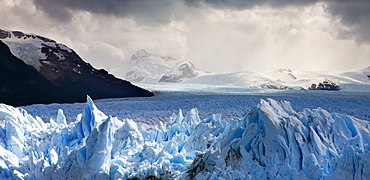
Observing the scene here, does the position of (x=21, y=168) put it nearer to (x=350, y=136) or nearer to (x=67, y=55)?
(x=350, y=136)

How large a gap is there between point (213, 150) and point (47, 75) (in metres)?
33.2

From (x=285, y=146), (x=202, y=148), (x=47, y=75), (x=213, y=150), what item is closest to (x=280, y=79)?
(x=47, y=75)

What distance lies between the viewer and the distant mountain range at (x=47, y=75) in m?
36.5

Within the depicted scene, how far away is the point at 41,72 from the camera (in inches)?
1665

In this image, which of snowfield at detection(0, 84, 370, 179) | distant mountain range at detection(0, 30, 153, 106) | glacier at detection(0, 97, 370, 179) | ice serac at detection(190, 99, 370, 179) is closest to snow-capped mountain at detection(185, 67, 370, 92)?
distant mountain range at detection(0, 30, 153, 106)

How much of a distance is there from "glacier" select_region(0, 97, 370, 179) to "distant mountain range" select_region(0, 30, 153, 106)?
2061 cm

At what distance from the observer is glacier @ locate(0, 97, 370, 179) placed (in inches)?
462

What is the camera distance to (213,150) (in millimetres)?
12820

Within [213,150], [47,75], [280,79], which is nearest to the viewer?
[213,150]

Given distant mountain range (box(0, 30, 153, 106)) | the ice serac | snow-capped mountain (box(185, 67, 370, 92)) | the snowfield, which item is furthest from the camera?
snow-capped mountain (box(185, 67, 370, 92))

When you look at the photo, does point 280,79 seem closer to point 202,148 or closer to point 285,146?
point 202,148

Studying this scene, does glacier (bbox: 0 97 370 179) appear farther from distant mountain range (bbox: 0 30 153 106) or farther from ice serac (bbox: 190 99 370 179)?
distant mountain range (bbox: 0 30 153 106)

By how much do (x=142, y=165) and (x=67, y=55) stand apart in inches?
1302

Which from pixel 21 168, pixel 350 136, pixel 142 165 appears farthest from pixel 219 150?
pixel 21 168
